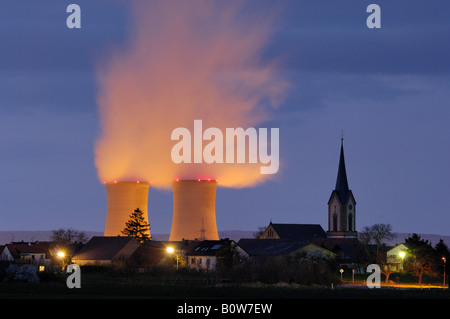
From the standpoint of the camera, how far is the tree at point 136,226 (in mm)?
90469

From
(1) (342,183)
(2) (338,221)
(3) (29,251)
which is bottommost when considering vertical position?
(3) (29,251)

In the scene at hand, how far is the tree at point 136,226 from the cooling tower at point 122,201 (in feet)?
1.45

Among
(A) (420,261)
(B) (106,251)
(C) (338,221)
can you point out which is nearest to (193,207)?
(B) (106,251)

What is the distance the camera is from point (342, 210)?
13125 cm

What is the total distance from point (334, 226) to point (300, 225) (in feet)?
16.5

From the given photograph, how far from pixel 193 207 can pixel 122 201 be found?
7717mm

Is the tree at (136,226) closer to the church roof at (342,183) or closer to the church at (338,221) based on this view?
the church at (338,221)

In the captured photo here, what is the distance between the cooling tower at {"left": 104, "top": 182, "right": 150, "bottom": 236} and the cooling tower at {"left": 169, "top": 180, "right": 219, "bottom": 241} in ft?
15.2

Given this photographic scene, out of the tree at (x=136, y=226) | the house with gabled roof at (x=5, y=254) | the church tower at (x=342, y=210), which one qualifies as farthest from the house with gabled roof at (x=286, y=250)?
the church tower at (x=342, y=210)

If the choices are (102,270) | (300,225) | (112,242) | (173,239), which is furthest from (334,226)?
(102,270)

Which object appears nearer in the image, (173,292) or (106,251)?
(173,292)

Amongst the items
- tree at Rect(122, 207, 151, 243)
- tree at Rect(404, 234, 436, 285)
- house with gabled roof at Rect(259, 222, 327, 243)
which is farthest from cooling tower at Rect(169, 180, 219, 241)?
house with gabled roof at Rect(259, 222, 327, 243)

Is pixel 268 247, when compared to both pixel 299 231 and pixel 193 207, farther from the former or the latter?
pixel 299 231
